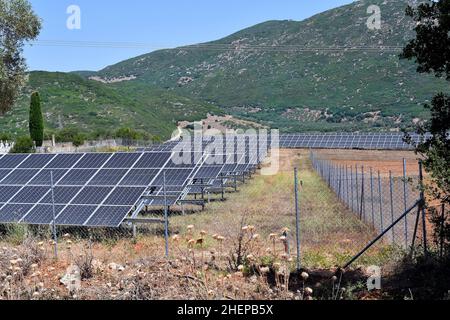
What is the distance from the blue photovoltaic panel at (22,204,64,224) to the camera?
1380cm

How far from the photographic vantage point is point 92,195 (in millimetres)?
15000

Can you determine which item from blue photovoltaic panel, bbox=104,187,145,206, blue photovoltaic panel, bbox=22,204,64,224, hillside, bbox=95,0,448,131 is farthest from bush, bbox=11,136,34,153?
hillside, bbox=95,0,448,131

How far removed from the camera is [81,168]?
1775 centimetres

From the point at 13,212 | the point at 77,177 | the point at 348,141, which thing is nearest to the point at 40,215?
the point at 13,212

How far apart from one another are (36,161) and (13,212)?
5.09 meters

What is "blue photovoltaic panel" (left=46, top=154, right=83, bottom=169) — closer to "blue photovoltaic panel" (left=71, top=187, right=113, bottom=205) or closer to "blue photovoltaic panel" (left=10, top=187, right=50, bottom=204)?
"blue photovoltaic panel" (left=10, top=187, right=50, bottom=204)

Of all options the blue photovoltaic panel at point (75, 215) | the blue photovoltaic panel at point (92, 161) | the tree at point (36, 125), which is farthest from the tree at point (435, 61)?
the tree at point (36, 125)

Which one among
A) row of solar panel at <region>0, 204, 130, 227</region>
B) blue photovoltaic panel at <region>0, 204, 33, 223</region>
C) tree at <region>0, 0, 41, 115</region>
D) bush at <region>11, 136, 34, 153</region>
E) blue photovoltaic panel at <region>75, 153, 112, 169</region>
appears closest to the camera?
row of solar panel at <region>0, 204, 130, 227</region>

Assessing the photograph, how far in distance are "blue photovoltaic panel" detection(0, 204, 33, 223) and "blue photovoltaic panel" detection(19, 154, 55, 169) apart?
3700 mm

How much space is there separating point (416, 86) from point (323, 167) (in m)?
73.4

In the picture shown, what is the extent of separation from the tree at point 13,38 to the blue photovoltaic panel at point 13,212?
65.4 ft

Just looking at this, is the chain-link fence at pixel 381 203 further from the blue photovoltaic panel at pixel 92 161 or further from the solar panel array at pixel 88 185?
the blue photovoltaic panel at pixel 92 161

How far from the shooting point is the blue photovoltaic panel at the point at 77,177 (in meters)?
16.2

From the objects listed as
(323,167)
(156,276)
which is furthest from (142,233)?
(323,167)
